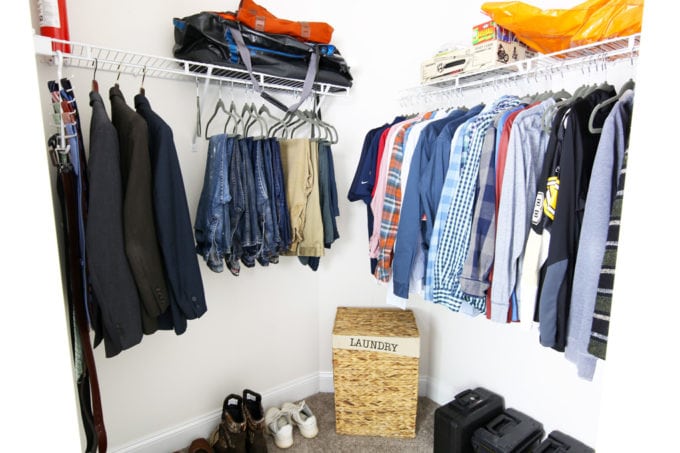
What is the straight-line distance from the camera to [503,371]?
1990mm

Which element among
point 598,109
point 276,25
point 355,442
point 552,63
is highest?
point 276,25

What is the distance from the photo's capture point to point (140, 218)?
4.06 feet

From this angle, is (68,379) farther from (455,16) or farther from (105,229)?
(455,16)

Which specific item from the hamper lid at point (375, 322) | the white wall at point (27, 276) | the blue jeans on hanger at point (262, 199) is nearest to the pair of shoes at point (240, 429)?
the hamper lid at point (375, 322)

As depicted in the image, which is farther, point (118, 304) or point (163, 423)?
point (163, 423)

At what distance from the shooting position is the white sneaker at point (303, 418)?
2018 mm

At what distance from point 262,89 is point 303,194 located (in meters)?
0.51

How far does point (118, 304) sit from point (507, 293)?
1.19m

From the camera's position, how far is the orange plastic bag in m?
1.22

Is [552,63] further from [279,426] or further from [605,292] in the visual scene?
[279,426]

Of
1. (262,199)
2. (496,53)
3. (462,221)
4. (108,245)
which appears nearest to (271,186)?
(262,199)

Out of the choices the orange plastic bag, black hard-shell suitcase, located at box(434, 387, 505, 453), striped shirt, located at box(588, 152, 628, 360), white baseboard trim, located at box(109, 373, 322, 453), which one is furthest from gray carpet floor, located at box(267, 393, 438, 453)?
the orange plastic bag


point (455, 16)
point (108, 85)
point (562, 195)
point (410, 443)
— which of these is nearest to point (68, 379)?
point (562, 195)

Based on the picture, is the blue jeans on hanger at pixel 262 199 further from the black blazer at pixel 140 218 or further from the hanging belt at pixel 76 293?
the hanging belt at pixel 76 293
